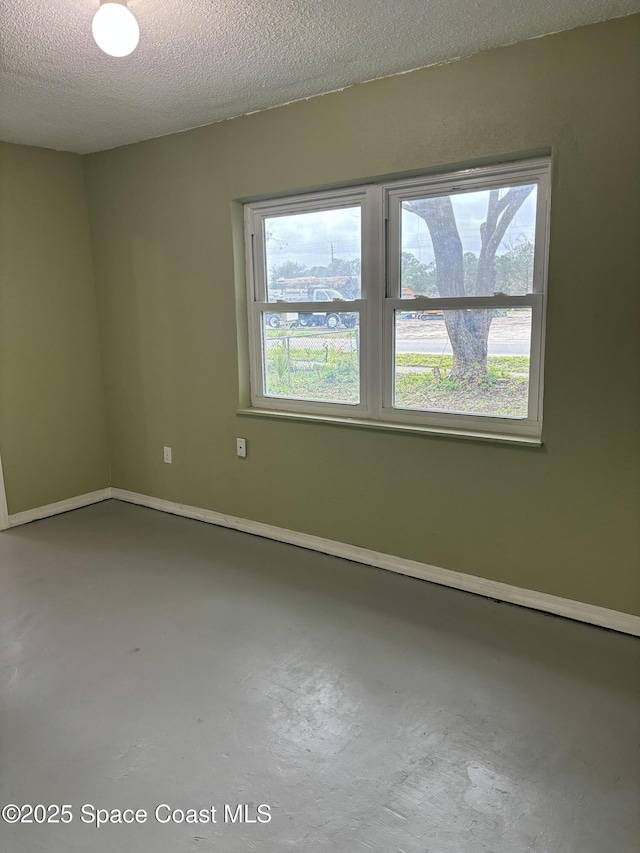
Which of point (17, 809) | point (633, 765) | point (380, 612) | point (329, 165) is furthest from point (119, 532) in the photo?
point (633, 765)

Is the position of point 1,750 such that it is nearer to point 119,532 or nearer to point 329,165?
point 119,532

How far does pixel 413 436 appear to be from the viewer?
2807mm

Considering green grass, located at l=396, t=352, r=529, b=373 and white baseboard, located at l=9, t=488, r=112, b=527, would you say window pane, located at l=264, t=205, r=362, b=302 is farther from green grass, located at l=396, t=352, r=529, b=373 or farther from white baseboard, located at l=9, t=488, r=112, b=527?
white baseboard, located at l=9, t=488, r=112, b=527

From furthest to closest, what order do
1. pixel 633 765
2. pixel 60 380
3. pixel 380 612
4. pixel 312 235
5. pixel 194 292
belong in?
pixel 60 380, pixel 194 292, pixel 312 235, pixel 380 612, pixel 633 765

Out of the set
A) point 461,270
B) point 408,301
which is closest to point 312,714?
point 408,301

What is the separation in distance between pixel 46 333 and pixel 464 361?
272 cm

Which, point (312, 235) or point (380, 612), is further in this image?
point (312, 235)

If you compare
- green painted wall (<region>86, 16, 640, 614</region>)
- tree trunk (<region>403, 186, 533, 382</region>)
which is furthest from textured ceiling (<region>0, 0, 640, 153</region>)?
tree trunk (<region>403, 186, 533, 382</region>)

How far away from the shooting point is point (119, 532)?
140 inches

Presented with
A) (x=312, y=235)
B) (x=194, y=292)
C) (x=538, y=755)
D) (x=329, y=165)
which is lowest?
(x=538, y=755)

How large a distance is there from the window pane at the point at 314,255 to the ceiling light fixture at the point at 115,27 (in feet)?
4.50

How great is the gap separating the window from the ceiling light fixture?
4.34ft

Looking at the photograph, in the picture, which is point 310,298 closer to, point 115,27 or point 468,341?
point 468,341

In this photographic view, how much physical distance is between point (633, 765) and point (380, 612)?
1.12 m
